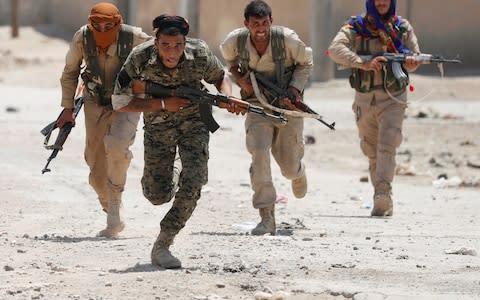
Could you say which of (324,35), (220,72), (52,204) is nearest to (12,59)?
(324,35)

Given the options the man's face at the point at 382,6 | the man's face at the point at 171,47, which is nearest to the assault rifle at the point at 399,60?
the man's face at the point at 382,6

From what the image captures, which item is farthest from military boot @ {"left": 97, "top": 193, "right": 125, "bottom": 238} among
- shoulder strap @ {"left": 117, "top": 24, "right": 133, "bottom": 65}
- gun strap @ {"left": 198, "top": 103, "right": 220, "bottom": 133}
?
gun strap @ {"left": 198, "top": 103, "right": 220, "bottom": 133}

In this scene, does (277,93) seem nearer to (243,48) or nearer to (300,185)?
(243,48)

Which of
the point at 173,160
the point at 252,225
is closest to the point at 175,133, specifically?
the point at 173,160

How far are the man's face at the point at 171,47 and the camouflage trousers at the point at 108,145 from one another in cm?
181

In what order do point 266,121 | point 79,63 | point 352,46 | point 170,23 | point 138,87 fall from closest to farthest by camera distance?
point 170,23 < point 138,87 < point 79,63 < point 266,121 < point 352,46

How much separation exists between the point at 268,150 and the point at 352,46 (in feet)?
5.84

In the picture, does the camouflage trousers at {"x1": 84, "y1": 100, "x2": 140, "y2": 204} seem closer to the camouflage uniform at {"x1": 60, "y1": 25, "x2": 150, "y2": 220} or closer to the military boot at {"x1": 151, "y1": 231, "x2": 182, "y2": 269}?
the camouflage uniform at {"x1": 60, "y1": 25, "x2": 150, "y2": 220}

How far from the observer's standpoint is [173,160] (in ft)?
24.9

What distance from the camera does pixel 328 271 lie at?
7.30 metres

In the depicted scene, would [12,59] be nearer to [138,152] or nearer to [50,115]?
[50,115]

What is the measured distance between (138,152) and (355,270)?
755 cm

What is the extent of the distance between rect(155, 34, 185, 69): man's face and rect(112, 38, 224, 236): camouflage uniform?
130 mm

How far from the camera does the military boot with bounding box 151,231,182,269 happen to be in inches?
285
